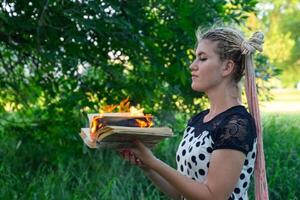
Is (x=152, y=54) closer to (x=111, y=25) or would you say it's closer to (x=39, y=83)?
(x=111, y=25)

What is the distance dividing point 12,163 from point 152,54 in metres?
2.40

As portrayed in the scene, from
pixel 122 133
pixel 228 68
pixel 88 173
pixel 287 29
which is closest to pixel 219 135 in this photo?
pixel 228 68

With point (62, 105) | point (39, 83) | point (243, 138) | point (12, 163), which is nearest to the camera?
point (243, 138)

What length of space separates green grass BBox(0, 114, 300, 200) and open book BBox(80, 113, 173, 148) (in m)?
2.91

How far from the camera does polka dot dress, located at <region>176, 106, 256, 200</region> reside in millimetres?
2109

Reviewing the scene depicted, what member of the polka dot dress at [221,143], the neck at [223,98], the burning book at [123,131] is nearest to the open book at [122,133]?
the burning book at [123,131]

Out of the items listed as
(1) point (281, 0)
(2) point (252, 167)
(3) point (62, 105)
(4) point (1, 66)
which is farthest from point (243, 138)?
(1) point (281, 0)

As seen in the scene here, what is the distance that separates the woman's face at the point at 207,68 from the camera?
2271mm

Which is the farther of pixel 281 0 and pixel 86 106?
pixel 281 0

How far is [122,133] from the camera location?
6.28 ft

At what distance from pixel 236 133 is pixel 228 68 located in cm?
31

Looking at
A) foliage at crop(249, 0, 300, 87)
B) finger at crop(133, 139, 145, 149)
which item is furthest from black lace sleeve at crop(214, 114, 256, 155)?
foliage at crop(249, 0, 300, 87)

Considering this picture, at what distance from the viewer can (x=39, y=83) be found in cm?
577

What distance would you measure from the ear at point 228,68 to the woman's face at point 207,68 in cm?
2
